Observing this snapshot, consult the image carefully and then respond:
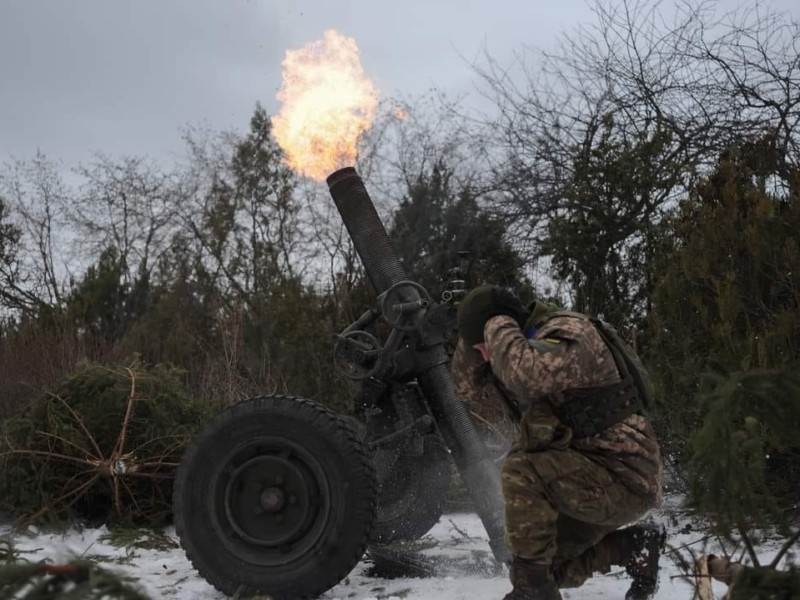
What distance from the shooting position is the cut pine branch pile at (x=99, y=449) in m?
5.82

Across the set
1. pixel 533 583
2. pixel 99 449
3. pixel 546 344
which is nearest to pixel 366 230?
pixel 546 344

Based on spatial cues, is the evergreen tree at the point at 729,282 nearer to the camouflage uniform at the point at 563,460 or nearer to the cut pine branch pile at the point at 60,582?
the camouflage uniform at the point at 563,460

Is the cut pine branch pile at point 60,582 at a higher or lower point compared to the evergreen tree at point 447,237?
lower

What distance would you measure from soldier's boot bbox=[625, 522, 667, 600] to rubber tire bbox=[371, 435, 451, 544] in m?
1.35

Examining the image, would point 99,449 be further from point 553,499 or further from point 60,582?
point 60,582

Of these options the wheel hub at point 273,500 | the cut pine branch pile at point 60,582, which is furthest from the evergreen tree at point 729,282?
the cut pine branch pile at point 60,582

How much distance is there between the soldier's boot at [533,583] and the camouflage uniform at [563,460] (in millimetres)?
36

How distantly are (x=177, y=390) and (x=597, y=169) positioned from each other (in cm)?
592

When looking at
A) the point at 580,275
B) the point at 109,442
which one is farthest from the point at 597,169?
the point at 109,442

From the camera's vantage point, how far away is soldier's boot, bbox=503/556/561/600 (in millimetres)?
3396

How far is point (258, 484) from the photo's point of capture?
4.26 meters

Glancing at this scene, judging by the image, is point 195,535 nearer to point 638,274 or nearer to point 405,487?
point 405,487

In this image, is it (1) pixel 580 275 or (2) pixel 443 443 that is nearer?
(2) pixel 443 443

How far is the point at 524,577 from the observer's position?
135 inches
